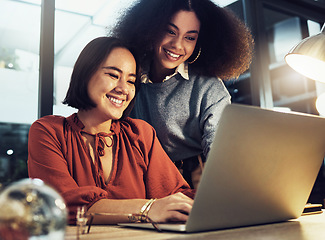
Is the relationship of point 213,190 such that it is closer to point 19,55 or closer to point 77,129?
point 77,129

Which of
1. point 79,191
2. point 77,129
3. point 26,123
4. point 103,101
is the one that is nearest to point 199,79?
point 103,101

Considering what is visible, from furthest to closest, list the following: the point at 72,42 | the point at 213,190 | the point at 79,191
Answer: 1. the point at 72,42
2. the point at 79,191
3. the point at 213,190

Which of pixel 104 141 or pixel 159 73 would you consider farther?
pixel 159 73

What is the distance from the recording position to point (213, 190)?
0.64 metres

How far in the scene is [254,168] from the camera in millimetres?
692

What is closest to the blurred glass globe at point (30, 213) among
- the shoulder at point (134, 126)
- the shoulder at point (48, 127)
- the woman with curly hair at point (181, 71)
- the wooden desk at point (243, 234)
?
the wooden desk at point (243, 234)

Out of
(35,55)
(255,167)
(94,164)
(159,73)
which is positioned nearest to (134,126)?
(94,164)

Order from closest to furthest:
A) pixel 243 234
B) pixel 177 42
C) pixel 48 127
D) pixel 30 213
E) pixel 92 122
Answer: pixel 30 213
pixel 243 234
pixel 48 127
pixel 92 122
pixel 177 42

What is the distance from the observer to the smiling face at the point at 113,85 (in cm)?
128

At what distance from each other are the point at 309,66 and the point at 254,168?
0.84 metres

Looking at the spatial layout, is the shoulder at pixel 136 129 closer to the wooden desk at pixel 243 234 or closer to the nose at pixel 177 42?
the nose at pixel 177 42

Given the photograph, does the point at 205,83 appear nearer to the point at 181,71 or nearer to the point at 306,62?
the point at 181,71

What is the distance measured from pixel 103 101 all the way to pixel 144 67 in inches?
18.9

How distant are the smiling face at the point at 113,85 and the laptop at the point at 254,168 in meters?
0.57
